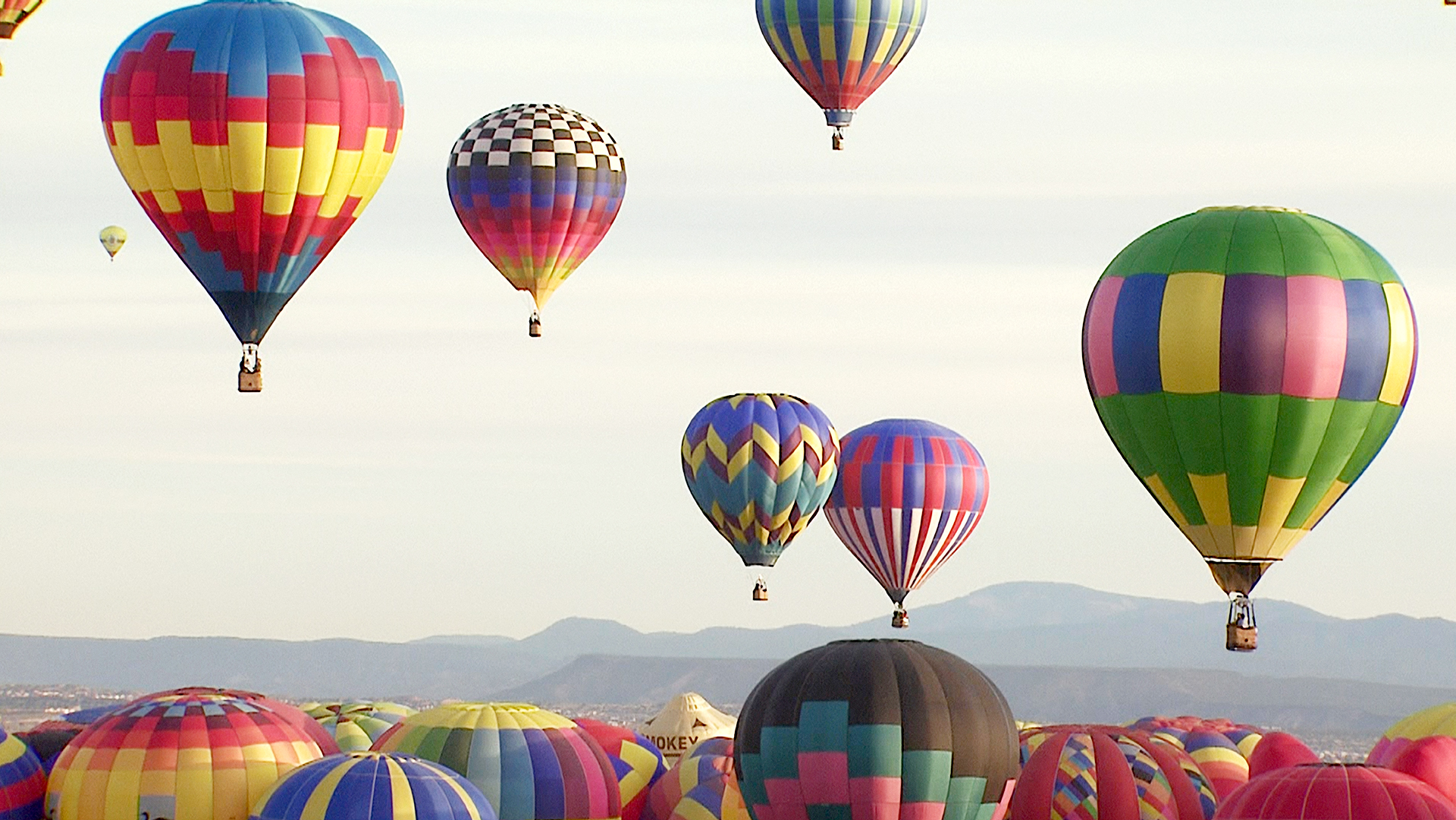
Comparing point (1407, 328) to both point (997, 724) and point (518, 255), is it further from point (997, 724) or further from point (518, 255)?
point (518, 255)

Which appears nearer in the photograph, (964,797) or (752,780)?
(964,797)

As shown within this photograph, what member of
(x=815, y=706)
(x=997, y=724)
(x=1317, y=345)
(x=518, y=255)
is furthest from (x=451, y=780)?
(x=518, y=255)

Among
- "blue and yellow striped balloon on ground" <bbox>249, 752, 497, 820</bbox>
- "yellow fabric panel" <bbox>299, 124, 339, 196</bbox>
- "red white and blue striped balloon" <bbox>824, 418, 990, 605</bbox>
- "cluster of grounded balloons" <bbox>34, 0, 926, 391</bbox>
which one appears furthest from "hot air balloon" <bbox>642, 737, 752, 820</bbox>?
"red white and blue striped balloon" <bbox>824, 418, 990, 605</bbox>

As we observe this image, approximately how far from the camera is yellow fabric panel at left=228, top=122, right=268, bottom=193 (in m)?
33.1

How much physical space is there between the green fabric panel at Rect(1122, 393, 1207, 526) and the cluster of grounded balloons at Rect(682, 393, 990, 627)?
18924mm

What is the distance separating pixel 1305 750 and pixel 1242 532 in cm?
614

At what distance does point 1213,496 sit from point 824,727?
5.93 meters

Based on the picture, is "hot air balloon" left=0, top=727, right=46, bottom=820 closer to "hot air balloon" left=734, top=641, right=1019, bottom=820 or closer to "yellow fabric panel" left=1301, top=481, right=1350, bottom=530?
"hot air balloon" left=734, top=641, right=1019, bottom=820

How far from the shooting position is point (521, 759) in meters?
30.3

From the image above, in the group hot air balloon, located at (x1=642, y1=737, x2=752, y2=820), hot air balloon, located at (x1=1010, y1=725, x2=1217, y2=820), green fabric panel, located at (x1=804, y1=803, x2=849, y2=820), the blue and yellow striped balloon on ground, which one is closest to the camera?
the blue and yellow striped balloon on ground

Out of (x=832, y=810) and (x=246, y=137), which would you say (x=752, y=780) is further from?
(x=246, y=137)

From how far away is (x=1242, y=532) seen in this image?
3027cm

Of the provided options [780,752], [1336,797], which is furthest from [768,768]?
[1336,797]

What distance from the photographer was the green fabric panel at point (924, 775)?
27.4 meters
